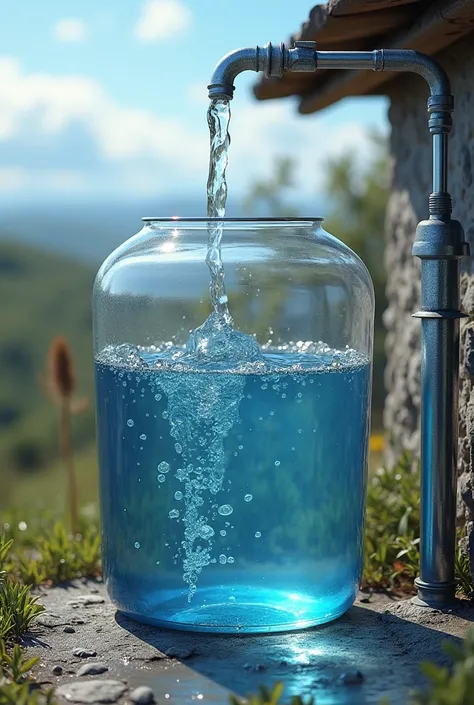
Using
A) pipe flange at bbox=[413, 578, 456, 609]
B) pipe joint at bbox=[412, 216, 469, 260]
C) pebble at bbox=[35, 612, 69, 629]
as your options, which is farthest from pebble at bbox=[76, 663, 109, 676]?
pipe joint at bbox=[412, 216, 469, 260]

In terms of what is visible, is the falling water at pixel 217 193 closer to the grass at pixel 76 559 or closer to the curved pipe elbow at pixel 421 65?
the curved pipe elbow at pixel 421 65

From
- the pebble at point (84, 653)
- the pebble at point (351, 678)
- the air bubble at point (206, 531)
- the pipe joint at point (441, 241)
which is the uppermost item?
the pipe joint at point (441, 241)

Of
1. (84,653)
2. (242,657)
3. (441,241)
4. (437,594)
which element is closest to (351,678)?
(242,657)

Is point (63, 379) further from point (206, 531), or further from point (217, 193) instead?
point (206, 531)

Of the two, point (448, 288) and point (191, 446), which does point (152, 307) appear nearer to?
point (191, 446)

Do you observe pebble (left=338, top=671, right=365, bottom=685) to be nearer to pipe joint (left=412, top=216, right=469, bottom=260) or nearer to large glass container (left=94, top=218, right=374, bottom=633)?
large glass container (left=94, top=218, right=374, bottom=633)

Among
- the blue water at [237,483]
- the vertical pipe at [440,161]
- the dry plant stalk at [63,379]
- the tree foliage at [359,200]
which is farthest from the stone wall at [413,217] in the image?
the tree foliage at [359,200]
